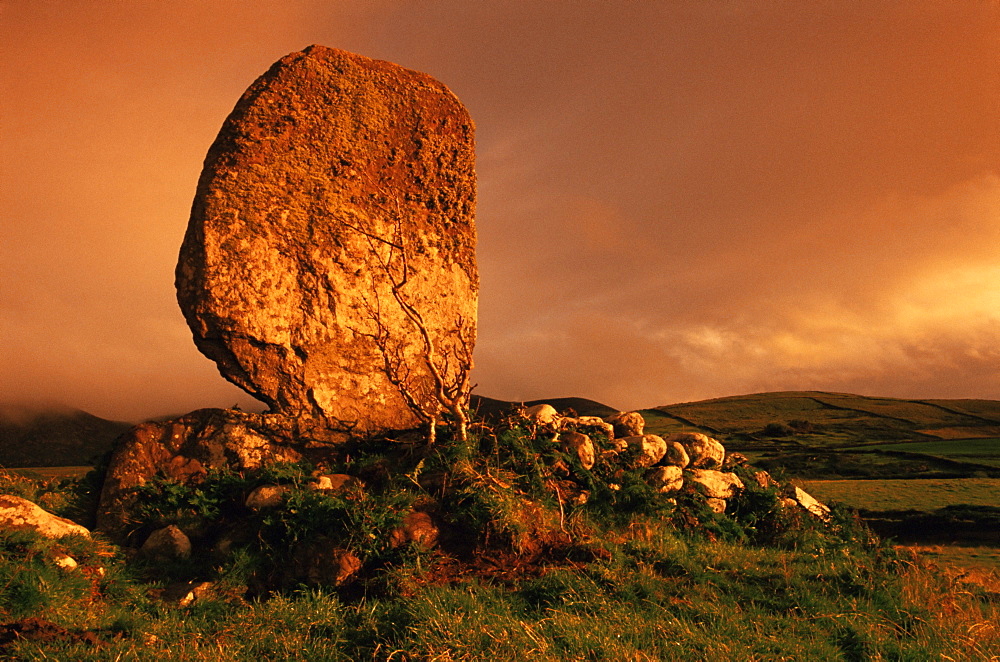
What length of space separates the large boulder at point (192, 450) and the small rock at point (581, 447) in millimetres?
3907

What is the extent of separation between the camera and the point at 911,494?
47.8 feet

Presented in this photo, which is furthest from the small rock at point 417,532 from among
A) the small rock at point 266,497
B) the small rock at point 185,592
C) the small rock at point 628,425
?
the small rock at point 628,425

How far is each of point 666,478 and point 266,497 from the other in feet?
19.6

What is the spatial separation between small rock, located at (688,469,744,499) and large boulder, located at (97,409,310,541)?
244 inches

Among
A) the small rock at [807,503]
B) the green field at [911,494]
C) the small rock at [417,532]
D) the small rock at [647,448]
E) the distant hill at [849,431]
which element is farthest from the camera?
the distant hill at [849,431]

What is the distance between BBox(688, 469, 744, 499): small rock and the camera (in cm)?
992

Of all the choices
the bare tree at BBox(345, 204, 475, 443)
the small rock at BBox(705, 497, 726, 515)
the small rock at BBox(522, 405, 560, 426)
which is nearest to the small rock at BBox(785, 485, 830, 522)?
the small rock at BBox(705, 497, 726, 515)

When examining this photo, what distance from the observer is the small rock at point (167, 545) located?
293 inches

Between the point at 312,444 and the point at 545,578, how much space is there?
458 centimetres

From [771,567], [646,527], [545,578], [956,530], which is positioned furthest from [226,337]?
[956,530]

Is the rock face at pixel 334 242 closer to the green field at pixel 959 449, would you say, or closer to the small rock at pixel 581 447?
the small rock at pixel 581 447

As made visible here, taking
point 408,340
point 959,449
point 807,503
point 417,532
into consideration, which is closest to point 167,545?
point 417,532

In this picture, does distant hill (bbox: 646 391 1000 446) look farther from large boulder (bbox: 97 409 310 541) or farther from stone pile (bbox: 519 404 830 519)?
large boulder (bbox: 97 409 310 541)

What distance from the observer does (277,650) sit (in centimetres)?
495
